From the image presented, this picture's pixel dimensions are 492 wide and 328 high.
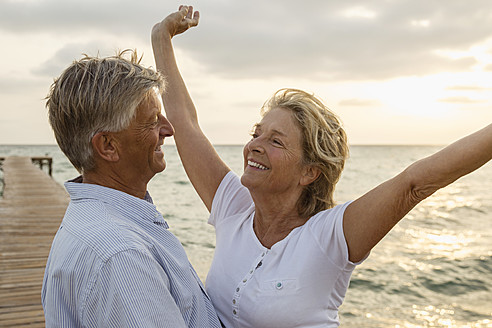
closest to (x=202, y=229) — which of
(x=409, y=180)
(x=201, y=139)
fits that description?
(x=201, y=139)

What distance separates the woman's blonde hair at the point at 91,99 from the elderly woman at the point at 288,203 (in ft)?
3.17

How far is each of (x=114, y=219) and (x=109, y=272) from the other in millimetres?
205

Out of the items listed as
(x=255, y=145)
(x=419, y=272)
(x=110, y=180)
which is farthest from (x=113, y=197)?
(x=419, y=272)

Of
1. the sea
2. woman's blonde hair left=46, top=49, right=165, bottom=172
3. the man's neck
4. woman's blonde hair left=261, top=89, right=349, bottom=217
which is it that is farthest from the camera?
the sea

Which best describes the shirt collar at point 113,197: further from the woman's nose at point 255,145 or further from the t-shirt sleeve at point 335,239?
the woman's nose at point 255,145

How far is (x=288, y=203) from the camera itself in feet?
8.22

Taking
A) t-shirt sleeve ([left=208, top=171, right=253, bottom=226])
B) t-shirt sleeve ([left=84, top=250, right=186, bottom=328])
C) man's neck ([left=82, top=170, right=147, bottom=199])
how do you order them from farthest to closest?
t-shirt sleeve ([left=208, top=171, right=253, bottom=226]) < man's neck ([left=82, top=170, right=147, bottom=199]) < t-shirt sleeve ([left=84, top=250, right=186, bottom=328])

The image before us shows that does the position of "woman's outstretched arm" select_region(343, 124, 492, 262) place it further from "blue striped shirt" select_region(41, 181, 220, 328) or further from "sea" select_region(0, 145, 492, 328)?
"sea" select_region(0, 145, 492, 328)

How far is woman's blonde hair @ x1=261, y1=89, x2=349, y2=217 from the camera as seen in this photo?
2.40m

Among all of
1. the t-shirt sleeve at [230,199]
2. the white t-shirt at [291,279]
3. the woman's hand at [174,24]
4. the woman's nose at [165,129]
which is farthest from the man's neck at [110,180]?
the woman's hand at [174,24]

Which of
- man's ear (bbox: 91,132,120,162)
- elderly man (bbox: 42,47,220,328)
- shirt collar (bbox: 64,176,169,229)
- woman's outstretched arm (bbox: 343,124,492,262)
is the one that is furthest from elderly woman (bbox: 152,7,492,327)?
man's ear (bbox: 91,132,120,162)

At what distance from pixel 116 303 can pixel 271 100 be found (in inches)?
60.8

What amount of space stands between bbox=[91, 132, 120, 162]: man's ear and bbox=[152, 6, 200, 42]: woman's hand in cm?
146

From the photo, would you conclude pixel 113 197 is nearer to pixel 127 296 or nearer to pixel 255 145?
pixel 127 296
